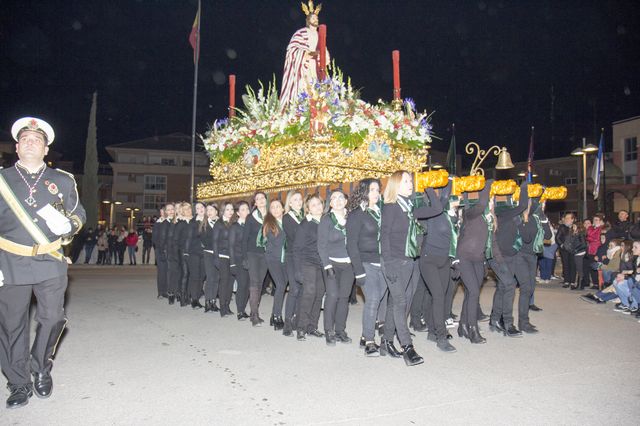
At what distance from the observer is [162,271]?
36.6 ft

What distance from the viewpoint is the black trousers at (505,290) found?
7.32 meters

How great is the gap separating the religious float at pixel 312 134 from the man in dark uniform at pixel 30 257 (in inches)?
180

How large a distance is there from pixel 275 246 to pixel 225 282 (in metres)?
1.59

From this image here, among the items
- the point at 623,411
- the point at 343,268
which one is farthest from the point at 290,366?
the point at 623,411

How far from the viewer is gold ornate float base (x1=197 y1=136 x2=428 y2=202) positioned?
28.1 feet

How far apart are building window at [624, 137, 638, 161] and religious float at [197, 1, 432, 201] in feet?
127

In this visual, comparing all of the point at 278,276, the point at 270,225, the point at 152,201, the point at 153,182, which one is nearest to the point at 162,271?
the point at 278,276

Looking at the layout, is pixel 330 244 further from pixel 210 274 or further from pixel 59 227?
pixel 210 274

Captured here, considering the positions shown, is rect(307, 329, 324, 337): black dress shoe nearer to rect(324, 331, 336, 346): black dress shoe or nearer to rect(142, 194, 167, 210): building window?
rect(324, 331, 336, 346): black dress shoe

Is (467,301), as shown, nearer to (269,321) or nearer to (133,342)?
(269,321)

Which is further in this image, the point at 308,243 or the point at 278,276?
the point at 278,276

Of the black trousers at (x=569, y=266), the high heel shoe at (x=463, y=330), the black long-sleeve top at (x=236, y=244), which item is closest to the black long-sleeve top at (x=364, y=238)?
the high heel shoe at (x=463, y=330)

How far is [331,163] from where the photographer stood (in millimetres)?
8555

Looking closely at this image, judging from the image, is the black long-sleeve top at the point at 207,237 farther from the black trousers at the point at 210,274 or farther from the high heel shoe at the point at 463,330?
the high heel shoe at the point at 463,330
